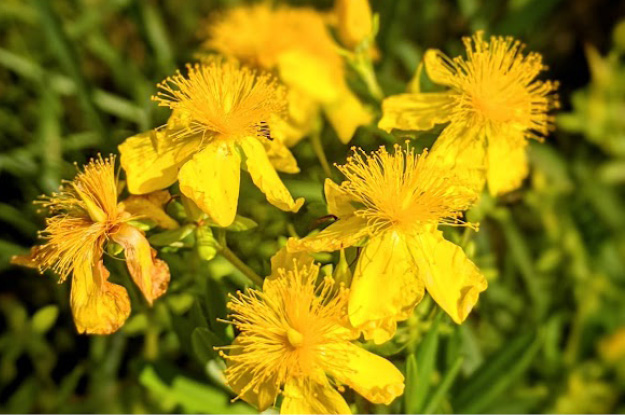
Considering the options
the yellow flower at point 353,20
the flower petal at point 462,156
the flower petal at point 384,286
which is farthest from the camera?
the yellow flower at point 353,20

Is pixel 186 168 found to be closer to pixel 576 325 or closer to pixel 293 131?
pixel 293 131

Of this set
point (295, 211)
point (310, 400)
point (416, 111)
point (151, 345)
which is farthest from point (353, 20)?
point (151, 345)

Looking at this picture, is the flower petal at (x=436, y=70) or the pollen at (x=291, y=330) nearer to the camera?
the pollen at (x=291, y=330)

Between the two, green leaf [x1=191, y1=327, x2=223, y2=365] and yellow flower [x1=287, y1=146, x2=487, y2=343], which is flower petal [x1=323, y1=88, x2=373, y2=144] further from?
green leaf [x1=191, y1=327, x2=223, y2=365]

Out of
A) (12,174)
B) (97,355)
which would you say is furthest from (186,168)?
(12,174)

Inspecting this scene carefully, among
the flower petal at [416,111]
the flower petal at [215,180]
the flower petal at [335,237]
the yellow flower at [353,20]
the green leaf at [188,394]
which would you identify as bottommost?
the green leaf at [188,394]

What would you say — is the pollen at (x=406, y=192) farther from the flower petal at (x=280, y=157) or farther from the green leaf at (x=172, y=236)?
the green leaf at (x=172, y=236)

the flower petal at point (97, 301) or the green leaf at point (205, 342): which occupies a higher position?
the flower petal at point (97, 301)

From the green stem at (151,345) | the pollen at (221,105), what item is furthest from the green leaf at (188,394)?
the pollen at (221,105)
